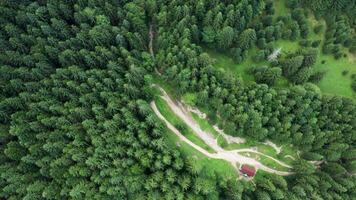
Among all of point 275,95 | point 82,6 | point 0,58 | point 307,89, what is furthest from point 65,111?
point 307,89

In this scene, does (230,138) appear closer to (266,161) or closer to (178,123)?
(266,161)

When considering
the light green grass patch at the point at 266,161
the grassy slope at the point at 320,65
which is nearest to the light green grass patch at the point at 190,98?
the grassy slope at the point at 320,65

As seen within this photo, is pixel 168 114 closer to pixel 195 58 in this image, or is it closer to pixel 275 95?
pixel 195 58

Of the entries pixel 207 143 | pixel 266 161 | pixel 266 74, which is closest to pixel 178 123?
pixel 207 143

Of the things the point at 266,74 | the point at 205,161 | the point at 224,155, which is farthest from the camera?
the point at 266,74

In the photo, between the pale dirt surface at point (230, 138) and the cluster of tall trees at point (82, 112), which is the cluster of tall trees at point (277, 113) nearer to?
the pale dirt surface at point (230, 138)

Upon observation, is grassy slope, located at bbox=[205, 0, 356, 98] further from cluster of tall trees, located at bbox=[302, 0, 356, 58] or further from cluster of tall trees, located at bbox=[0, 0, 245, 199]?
cluster of tall trees, located at bbox=[0, 0, 245, 199]
